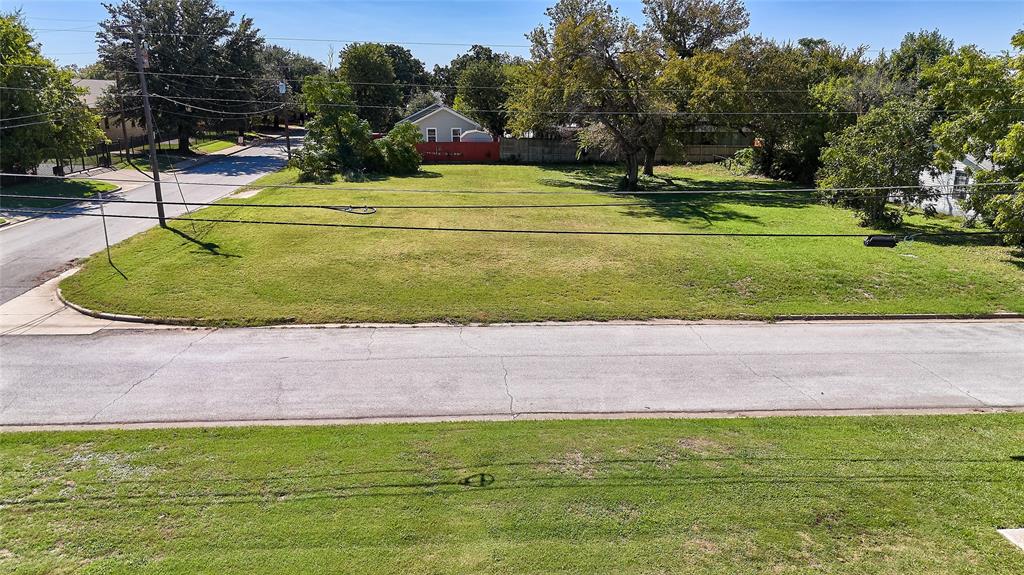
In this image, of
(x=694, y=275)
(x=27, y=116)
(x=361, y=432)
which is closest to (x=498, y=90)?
(x=27, y=116)

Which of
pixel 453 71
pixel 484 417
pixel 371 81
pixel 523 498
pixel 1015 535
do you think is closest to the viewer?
pixel 1015 535

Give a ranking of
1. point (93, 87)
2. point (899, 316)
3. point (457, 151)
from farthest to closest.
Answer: point (93, 87), point (457, 151), point (899, 316)

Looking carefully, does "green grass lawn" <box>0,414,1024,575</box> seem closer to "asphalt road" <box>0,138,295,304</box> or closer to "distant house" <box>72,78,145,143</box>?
"asphalt road" <box>0,138,295,304</box>

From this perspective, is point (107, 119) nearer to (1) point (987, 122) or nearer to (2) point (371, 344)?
(2) point (371, 344)

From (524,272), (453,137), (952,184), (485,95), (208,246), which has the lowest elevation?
(524,272)

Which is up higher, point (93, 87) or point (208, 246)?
point (93, 87)

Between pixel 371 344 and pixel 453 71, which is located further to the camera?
pixel 453 71

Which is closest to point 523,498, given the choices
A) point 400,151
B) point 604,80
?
point 604,80

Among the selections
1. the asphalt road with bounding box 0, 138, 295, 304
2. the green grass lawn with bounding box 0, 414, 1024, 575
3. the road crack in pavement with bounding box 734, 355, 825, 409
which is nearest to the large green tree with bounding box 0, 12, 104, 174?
the asphalt road with bounding box 0, 138, 295, 304
